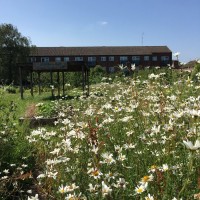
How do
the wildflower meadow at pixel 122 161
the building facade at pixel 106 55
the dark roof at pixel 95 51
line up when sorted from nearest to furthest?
the wildflower meadow at pixel 122 161
the building facade at pixel 106 55
the dark roof at pixel 95 51

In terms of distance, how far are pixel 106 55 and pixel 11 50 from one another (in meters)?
19.6

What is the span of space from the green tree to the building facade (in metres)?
12.9

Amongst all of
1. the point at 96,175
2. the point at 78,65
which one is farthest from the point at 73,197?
the point at 78,65

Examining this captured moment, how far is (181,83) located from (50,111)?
13.3 feet

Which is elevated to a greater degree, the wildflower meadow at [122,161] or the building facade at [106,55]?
the building facade at [106,55]

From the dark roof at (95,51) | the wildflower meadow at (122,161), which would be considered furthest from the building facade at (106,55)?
the wildflower meadow at (122,161)

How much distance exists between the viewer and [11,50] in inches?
2248

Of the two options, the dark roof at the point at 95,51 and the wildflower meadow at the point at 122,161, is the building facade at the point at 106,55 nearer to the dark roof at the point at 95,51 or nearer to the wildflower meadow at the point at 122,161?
the dark roof at the point at 95,51

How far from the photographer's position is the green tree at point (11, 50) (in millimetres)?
56031

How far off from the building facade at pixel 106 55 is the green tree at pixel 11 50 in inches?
510

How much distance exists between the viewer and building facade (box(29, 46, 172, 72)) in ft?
235

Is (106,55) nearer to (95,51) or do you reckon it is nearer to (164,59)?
(95,51)

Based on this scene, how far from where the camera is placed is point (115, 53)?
236 feet

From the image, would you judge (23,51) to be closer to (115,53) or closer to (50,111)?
(115,53)
